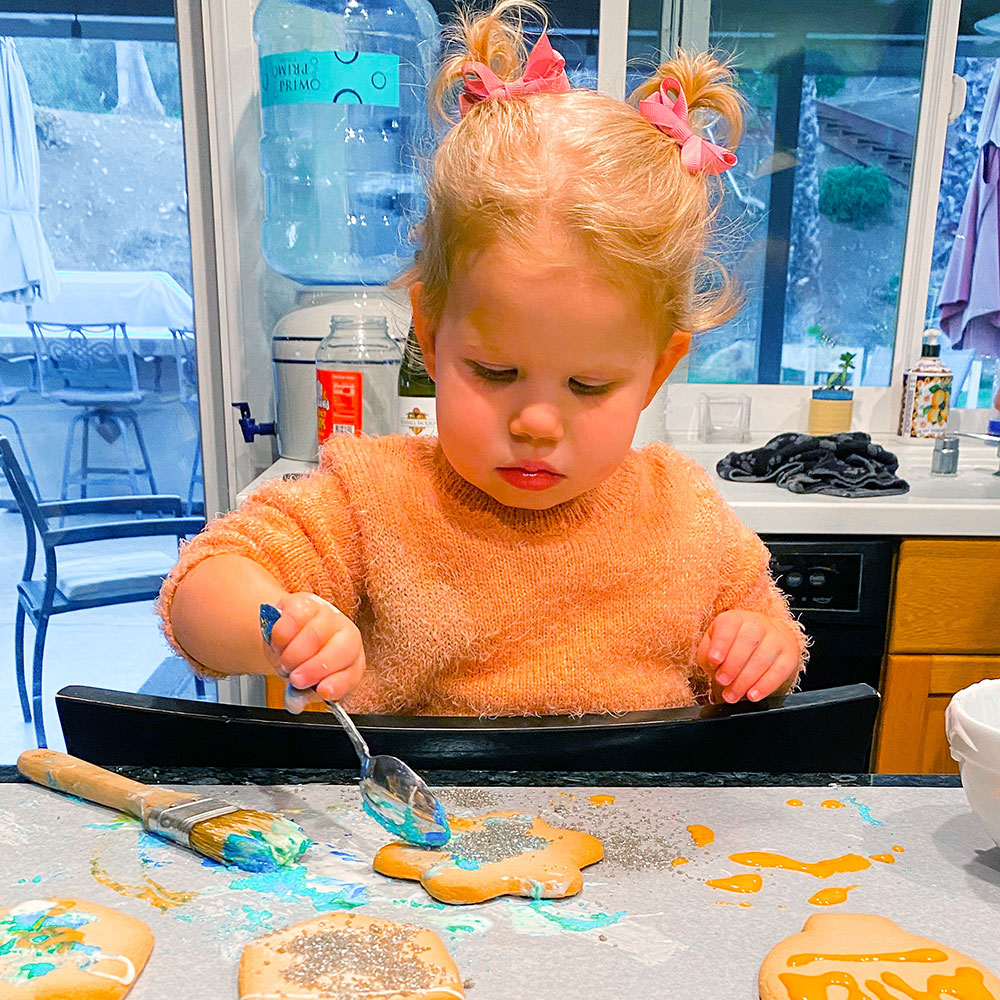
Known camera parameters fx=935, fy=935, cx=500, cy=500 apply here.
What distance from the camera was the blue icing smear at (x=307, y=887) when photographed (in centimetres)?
53

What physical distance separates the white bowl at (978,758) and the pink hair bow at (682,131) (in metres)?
0.46

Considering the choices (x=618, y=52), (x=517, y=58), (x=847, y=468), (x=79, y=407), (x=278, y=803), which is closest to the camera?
(x=278, y=803)

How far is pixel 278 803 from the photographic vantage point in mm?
622

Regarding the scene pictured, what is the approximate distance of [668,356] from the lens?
843mm

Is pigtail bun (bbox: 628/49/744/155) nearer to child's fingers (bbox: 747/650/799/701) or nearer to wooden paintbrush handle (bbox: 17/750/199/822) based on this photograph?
child's fingers (bbox: 747/650/799/701)

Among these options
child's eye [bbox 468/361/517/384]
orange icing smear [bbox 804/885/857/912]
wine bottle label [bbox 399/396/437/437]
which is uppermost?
child's eye [bbox 468/361/517/384]

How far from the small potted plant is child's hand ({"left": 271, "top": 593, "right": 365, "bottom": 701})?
1780 millimetres

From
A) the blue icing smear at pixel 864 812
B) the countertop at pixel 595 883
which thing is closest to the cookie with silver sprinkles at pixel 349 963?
the countertop at pixel 595 883

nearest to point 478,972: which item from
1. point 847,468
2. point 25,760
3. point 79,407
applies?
point 25,760

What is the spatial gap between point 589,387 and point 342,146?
1460mm

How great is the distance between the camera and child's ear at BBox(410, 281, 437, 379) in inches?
32.2

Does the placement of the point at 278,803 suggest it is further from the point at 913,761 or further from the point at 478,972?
the point at 913,761

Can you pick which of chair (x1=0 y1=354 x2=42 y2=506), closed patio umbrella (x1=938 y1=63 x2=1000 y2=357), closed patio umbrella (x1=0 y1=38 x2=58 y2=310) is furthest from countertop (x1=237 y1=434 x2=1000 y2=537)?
chair (x1=0 y1=354 x2=42 y2=506)

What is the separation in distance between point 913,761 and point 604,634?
3.46 feet
